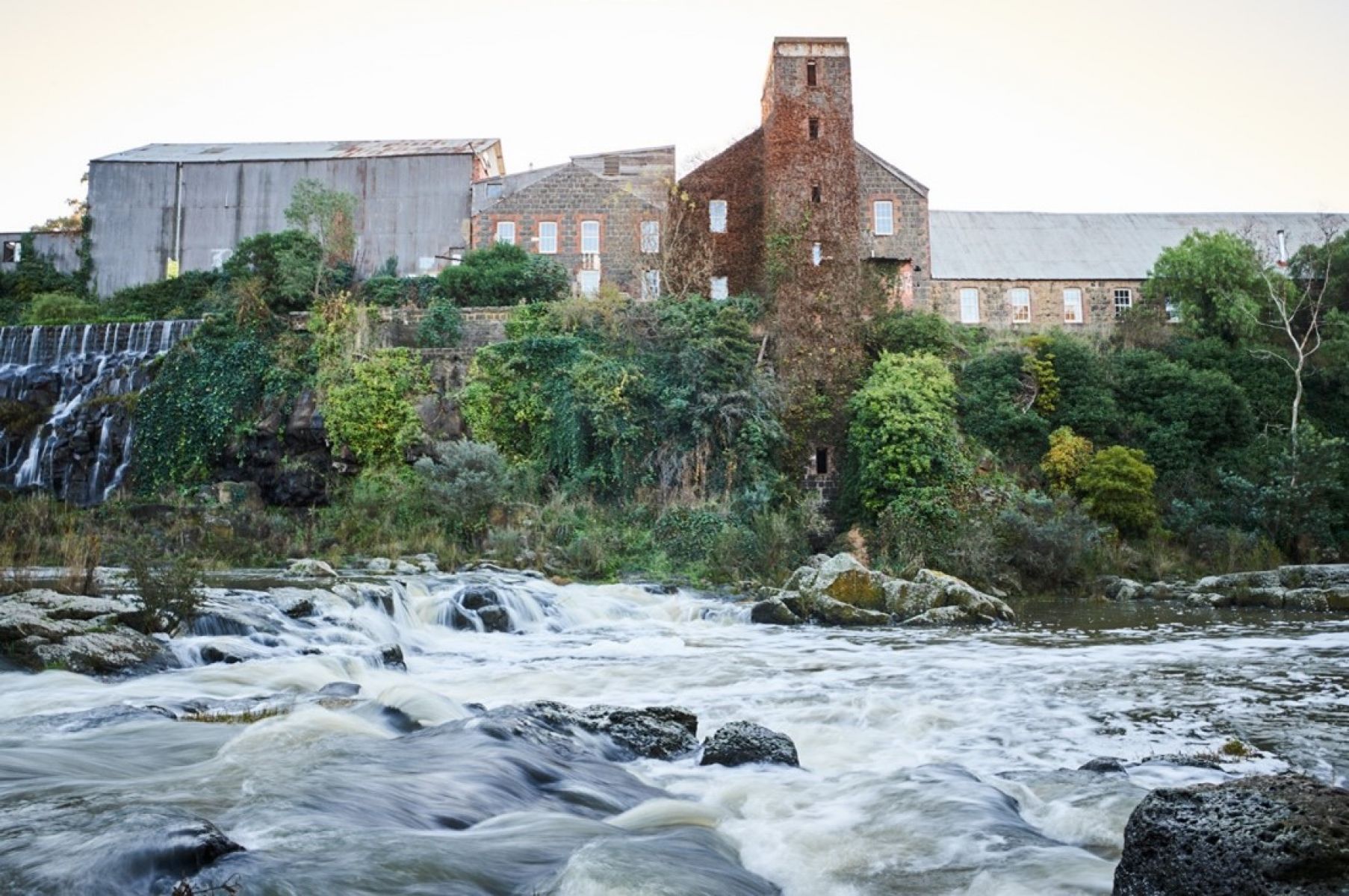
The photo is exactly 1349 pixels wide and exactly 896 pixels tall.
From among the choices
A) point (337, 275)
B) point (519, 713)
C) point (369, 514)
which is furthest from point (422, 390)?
point (519, 713)

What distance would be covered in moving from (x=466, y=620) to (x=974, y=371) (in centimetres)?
1869

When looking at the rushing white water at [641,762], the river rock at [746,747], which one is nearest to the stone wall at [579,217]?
the rushing white water at [641,762]

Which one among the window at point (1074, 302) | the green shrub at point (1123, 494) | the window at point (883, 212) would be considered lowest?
the green shrub at point (1123, 494)

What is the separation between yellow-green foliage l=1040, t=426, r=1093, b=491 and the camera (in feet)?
89.0

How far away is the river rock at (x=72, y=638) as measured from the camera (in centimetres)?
994

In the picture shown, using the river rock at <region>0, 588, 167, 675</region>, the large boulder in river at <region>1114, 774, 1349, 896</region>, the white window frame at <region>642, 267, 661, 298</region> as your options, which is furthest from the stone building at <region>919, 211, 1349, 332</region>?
the large boulder in river at <region>1114, 774, 1349, 896</region>

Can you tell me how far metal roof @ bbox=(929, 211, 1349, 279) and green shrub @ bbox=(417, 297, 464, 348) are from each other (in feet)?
63.6

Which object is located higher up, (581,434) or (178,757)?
(581,434)

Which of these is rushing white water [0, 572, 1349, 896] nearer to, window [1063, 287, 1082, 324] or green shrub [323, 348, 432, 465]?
green shrub [323, 348, 432, 465]

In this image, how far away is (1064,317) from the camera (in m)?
40.7

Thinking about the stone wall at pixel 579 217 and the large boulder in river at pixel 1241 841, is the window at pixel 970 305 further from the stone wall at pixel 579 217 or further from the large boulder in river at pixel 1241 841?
the large boulder in river at pixel 1241 841

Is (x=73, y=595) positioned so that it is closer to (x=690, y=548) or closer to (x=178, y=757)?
(x=178, y=757)

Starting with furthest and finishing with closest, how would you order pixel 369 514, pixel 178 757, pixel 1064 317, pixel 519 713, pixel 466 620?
pixel 1064 317 → pixel 369 514 → pixel 466 620 → pixel 519 713 → pixel 178 757

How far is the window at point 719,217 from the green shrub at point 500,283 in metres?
5.85
